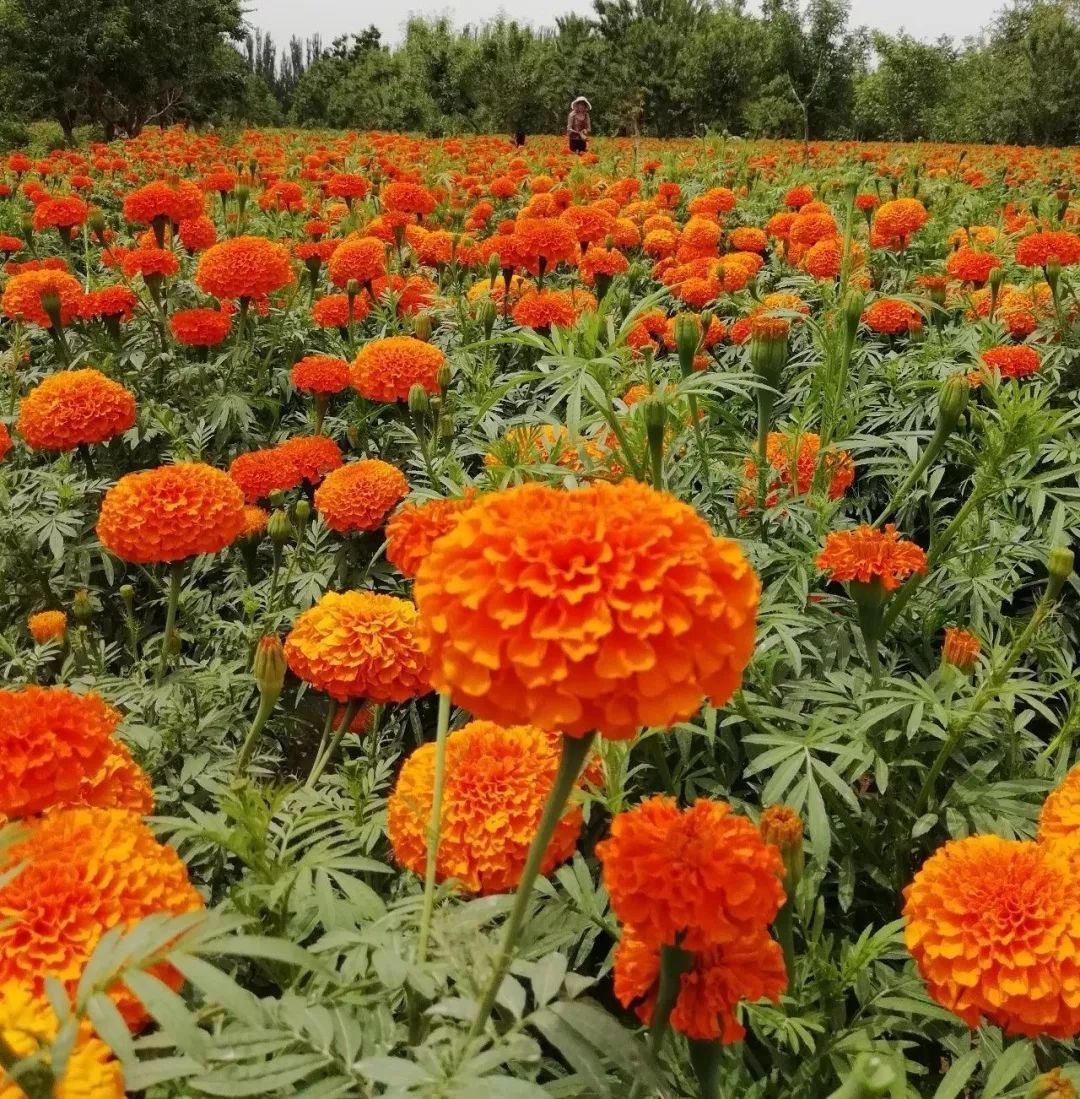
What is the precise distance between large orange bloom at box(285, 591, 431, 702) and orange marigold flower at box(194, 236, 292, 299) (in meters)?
1.60

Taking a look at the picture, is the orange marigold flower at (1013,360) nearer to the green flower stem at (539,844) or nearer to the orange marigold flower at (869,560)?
the orange marigold flower at (869,560)

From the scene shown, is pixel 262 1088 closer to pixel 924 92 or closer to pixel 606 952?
pixel 606 952

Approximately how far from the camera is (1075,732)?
55.9 inches

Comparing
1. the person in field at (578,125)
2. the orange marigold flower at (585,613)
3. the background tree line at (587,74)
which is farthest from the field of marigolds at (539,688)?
the background tree line at (587,74)

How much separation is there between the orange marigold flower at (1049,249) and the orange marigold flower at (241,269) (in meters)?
2.35

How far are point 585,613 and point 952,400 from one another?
115 centimetres

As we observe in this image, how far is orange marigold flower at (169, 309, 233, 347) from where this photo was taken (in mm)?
2715

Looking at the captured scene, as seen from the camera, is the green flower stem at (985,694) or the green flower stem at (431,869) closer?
the green flower stem at (431,869)

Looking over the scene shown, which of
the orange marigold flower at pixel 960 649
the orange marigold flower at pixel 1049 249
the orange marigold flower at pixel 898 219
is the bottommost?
the orange marigold flower at pixel 960 649

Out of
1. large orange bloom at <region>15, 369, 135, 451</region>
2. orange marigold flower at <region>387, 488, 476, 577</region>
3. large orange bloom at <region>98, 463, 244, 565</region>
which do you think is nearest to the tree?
large orange bloom at <region>15, 369, 135, 451</region>

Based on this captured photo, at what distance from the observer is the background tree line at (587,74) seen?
1709 centimetres

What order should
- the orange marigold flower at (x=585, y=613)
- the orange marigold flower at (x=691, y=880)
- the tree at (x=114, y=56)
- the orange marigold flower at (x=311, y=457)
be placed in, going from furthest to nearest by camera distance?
the tree at (x=114, y=56), the orange marigold flower at (x=311, y=457), the orange marigold flower at (x=691, y=880), the orange marigold flower at (x=585, y=613)

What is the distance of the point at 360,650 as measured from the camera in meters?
1.42

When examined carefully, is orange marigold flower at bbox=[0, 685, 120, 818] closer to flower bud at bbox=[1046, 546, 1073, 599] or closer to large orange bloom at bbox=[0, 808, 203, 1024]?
large orange bloom at bbox=[0, 808, 203, 1024]
